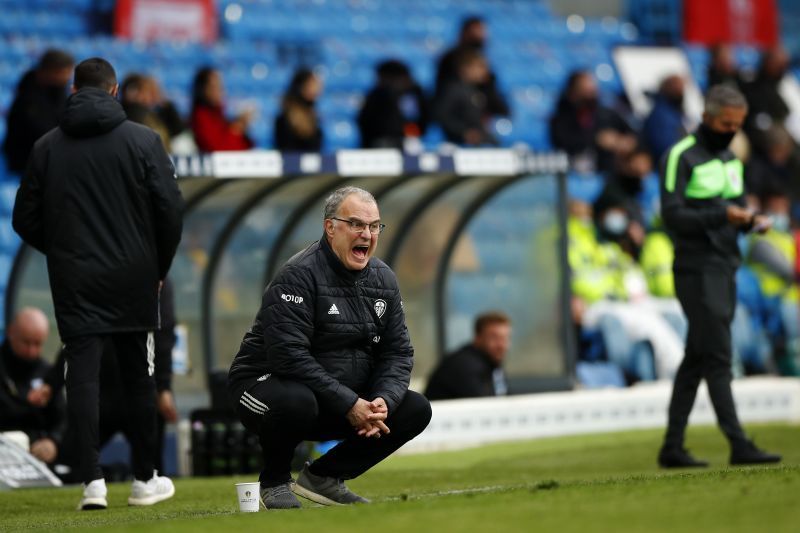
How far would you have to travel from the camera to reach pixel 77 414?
26.9 ft

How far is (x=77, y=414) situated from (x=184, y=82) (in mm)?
11483

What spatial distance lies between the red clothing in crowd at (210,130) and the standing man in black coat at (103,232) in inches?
284

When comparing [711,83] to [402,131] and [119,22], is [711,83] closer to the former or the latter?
[402,131]

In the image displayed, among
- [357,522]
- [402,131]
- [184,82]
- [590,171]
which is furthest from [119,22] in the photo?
[357,522]

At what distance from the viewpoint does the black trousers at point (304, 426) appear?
7.39m

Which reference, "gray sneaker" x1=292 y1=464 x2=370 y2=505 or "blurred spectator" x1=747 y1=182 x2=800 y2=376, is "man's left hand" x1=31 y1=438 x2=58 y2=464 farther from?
"blurred spectator" x1=747 y1=182 x2=800 y2=376

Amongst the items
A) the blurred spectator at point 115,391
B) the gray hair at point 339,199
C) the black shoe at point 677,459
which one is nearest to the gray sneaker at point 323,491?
the gray hair at point 339,199

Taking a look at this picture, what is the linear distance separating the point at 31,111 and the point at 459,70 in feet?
16.9

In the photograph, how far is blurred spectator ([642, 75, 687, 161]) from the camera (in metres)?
19.9

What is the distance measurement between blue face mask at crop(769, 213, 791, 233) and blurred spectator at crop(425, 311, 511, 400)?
6371mm

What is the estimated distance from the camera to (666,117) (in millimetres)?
20031

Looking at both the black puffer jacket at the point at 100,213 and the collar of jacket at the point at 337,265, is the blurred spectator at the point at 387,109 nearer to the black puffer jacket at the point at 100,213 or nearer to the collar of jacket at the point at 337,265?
the black puffer jacket at the point at 100,213

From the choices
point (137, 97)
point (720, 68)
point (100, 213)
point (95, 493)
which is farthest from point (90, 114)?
point (720, 68)

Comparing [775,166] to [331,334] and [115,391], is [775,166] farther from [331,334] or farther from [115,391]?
[331,334]
